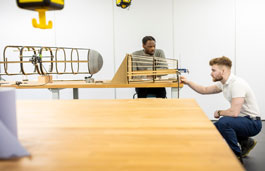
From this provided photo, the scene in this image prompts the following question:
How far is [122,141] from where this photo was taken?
1.90ft

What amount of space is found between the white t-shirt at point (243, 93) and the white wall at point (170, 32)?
6.55ft

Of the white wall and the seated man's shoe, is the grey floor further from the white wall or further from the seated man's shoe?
the white wall

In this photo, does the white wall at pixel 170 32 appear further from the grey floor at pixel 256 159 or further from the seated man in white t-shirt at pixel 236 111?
the seated man in white t-shirt at pixel 236 111

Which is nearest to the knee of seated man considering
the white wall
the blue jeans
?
the blue jeans

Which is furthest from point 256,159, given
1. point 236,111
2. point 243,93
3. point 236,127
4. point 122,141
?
point 122,141

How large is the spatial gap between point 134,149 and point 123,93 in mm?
4217

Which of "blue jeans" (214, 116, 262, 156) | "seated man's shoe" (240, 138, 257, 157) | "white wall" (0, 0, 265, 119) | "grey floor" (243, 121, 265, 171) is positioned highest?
"white wall" (0, 0, 265, 119)

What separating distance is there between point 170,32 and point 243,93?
2.34 m

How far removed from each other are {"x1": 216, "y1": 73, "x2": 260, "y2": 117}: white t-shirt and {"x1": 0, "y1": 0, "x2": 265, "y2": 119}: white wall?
2.00m

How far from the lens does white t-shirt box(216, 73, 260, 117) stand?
243 centimetres

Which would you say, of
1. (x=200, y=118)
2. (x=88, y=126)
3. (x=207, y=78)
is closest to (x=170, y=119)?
Answer: (x=200, y=118)

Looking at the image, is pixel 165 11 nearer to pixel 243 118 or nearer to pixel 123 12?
pixel 123 12

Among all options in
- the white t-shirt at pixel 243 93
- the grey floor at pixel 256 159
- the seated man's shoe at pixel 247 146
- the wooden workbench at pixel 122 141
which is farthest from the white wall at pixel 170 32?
the wooden workbench at pixel 122 141

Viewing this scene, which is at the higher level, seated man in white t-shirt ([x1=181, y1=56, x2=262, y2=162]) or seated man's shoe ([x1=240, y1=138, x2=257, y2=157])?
seated man in white t-shirt ([x1=181, y1=56, x2=262, y2=162])
